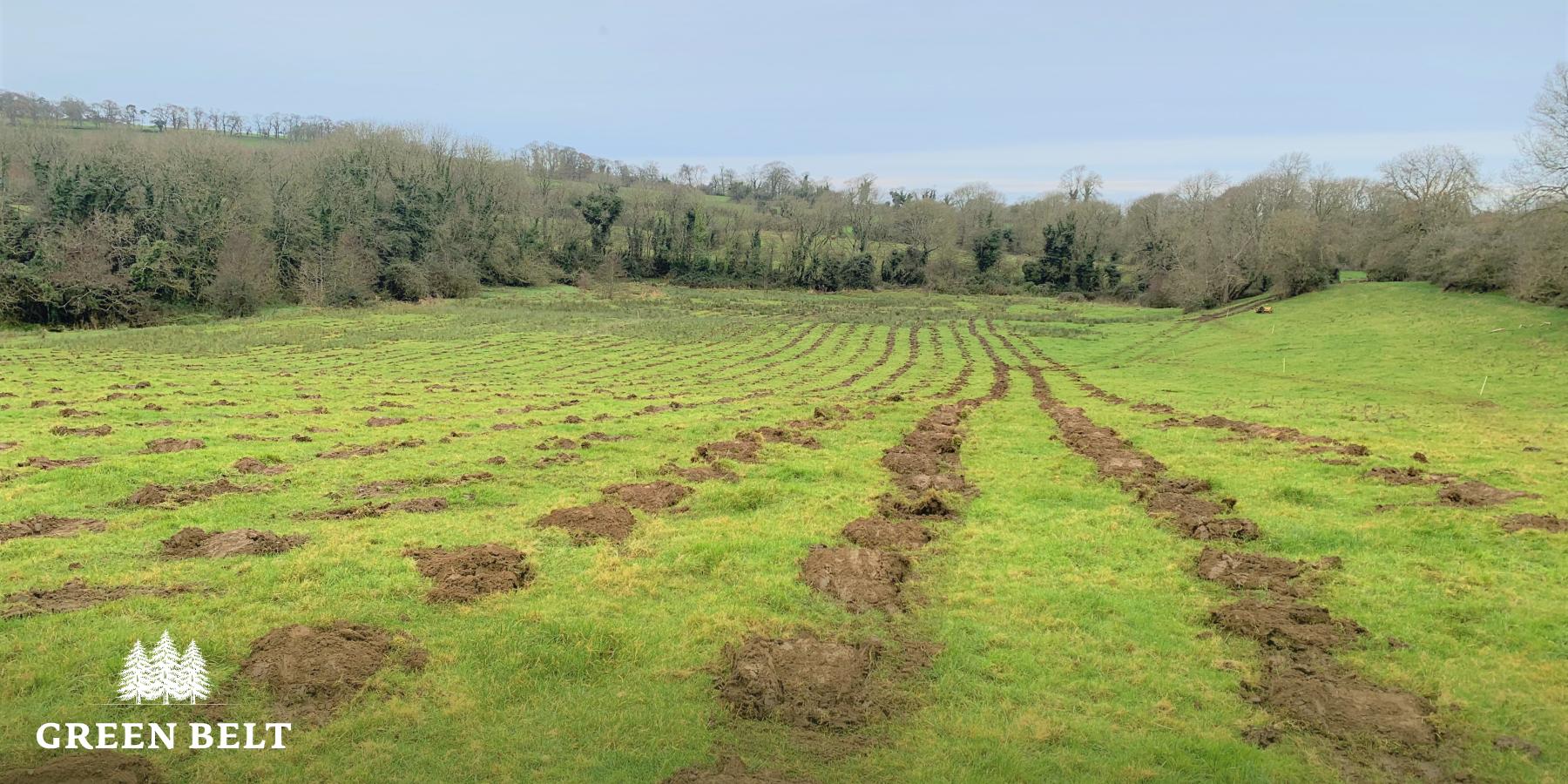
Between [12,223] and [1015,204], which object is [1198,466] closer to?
[12,223]

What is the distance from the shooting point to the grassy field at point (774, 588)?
21.7 feet

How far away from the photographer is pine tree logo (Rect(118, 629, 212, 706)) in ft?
22.1

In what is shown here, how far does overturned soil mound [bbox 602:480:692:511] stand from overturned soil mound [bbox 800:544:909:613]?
343 centimetres

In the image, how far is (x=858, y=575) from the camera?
10336 millimetres

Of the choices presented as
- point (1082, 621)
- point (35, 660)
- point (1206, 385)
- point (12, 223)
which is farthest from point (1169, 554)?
point (12, 223)

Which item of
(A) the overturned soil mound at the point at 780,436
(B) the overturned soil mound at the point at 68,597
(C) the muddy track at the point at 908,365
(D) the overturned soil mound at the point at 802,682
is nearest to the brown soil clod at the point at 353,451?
(B) the overturned soil mound at the point at 68,597


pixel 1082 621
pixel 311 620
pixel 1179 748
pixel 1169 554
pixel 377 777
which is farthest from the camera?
pixel 1169 554

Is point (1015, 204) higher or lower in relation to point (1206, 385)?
higher

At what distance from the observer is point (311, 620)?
828cm

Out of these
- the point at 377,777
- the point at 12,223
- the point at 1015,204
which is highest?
the point at 1015,204

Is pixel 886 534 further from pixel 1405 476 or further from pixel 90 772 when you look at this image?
pixel 1405 476

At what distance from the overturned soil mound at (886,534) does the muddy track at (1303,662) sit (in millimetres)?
4007

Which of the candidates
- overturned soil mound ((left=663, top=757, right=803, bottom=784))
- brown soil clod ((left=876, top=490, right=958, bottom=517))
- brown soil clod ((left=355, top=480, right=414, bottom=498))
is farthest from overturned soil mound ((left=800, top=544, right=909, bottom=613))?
brown soil clod ((left=355, top=480, right=414, bottom=498))

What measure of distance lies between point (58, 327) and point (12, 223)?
10.8 metres
